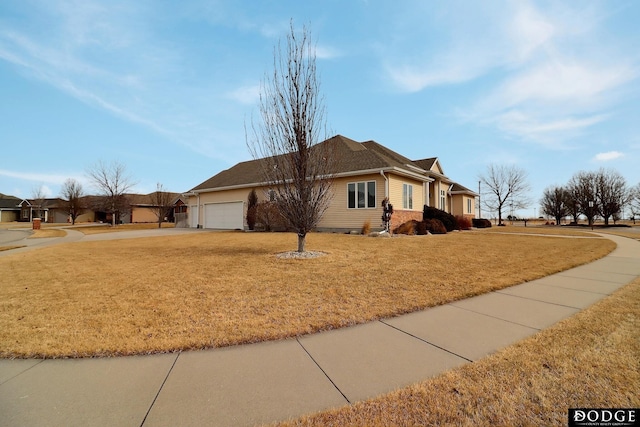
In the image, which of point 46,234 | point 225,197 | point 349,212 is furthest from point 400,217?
point 46,234

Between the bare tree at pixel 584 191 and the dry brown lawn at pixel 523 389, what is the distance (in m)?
53.6

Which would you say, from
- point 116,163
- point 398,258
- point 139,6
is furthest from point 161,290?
point 116,163

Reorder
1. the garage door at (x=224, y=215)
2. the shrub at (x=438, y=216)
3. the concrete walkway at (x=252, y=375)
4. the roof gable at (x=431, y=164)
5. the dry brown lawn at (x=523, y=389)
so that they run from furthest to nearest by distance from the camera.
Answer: the garage door at (x=224, y=215), the roof gable at (x=431, y=164), the shrub at (x=438, y=216), the concrete walkway at (x=252, y=375), the dry brown lawn at (x=523, y=389)

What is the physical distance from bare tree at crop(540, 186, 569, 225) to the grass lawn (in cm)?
5634

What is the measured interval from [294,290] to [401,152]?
26.0 meters

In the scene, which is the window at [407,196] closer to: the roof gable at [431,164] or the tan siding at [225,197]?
the roof gable at [431,164]

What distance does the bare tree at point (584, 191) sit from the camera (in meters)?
42.8

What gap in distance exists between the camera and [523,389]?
2.29 metres

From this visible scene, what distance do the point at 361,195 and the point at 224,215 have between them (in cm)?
1422

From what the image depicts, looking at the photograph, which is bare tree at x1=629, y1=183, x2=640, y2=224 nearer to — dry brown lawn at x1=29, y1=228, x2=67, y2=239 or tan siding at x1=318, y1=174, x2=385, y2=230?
tan siding at x1=318, y1=174, x2=385, y2=230

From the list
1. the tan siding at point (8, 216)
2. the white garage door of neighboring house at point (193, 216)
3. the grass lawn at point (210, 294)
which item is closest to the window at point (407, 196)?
the grass lawn at point (210, 294)

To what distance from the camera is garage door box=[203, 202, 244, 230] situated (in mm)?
24328

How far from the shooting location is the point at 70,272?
22.3 ft
